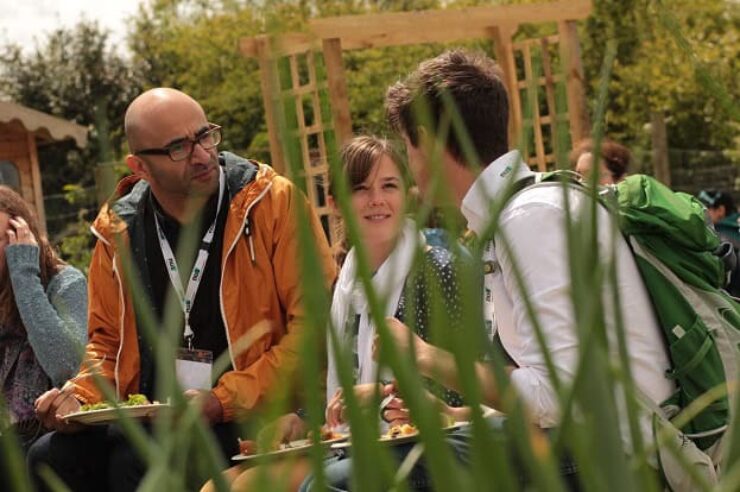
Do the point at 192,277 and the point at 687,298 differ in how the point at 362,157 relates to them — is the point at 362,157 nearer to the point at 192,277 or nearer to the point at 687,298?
the point at 192,277

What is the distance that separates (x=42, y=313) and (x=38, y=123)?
7610mm

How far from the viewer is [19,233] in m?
4.52

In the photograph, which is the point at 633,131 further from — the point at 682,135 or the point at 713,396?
the point at 713,396

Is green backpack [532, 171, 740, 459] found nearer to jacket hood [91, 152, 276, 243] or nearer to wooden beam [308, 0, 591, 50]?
jacket hood [91, 152, 276, 243]

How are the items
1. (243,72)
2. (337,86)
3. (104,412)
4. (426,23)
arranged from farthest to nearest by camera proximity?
(243,72) < (426,23) < (337,86) < (104,412)

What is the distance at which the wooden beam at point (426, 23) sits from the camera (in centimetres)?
902

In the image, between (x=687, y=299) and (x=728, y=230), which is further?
(x=728, y=230)

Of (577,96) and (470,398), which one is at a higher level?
(470,398)

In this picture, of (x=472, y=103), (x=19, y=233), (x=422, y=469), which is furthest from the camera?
(x=19, y=233)

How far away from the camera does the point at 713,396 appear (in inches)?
24.9

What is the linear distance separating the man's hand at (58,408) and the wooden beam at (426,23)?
16.2ft

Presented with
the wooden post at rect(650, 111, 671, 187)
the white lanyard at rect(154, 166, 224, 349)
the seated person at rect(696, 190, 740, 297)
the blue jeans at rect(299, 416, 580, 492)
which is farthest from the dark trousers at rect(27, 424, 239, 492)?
the wooden post at rect(650, 111, 671, 187)

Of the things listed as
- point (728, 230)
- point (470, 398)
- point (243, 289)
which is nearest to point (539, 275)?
point (243, 289)

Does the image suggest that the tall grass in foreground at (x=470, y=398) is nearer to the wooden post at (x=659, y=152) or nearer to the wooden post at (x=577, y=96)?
the wooden post at (x=577, y=96)
